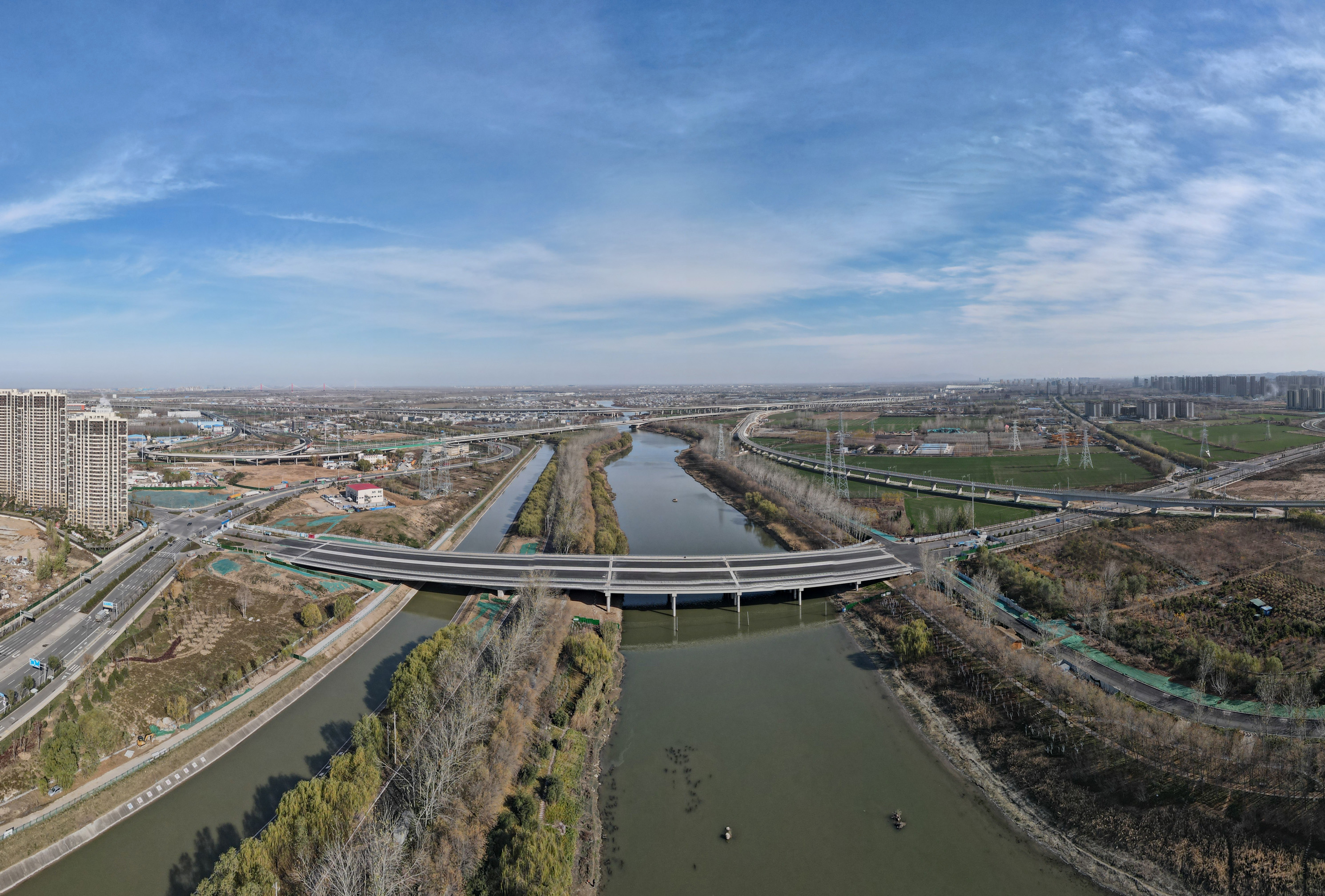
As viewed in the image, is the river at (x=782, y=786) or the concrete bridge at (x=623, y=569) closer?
the river at (x=782, y=786)

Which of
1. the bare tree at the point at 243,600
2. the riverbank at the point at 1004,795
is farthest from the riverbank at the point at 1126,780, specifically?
the bare tree at the point at 243,600

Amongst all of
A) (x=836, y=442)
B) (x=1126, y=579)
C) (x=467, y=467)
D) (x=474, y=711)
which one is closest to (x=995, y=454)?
(x=836, y=442)

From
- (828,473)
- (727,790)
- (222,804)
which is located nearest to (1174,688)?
(727,790)

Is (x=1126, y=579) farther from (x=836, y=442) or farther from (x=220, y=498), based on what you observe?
(x=220, y=498)

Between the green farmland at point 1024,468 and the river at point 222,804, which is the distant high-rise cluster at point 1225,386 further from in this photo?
the river at point 222,804

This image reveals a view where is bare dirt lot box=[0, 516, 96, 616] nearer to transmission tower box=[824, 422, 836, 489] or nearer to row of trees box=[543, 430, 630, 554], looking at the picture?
row of trees box=[543, 430, 630, 554]

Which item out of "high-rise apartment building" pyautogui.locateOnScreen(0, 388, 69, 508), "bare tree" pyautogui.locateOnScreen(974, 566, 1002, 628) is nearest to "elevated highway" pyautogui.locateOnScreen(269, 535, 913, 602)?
"bare tree" pyautogui.locateOnScreen(974, 566, 1002, 628)
